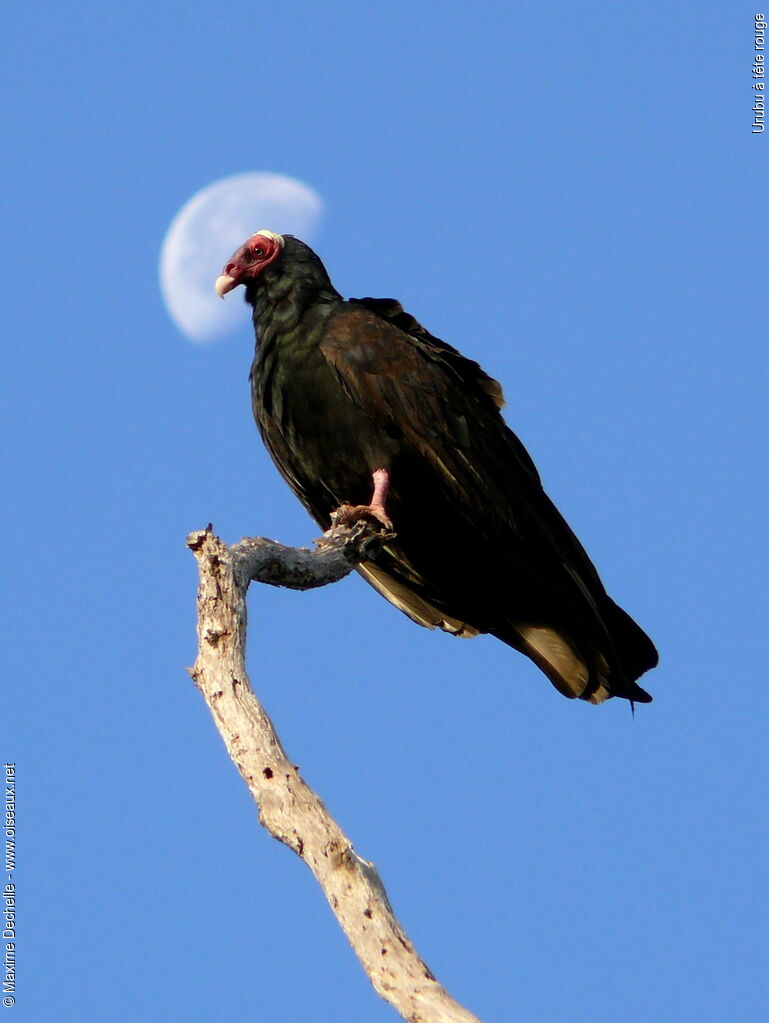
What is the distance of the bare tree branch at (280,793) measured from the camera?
10.8 feet

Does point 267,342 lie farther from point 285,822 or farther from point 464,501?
point 285,822

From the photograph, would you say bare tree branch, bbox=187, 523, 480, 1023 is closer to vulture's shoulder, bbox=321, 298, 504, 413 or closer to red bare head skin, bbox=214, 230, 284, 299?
vulture's shoulder, bbox=321, 298, 504, 413

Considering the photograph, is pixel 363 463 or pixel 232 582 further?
pixel 363 463

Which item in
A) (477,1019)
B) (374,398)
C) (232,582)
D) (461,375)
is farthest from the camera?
(461,375)

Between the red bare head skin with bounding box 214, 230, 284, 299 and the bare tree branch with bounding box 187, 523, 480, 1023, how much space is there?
6.17 feet

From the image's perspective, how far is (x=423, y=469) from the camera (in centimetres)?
549

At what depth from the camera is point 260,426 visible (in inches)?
225

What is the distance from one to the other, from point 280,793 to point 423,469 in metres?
2.06

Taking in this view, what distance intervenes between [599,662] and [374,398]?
54.8 inches

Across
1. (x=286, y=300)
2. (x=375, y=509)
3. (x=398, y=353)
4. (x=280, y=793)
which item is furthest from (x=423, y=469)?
(x=280, y=793)

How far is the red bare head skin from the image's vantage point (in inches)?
235

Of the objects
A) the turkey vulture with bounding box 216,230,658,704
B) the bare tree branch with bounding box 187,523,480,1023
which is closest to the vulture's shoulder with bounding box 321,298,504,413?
the turkey vulture with bounding box 216,230,658,704

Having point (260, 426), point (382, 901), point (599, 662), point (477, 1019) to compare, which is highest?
point (260, 426)

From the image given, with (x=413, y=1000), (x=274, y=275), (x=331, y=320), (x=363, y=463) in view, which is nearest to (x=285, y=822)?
(x=413, y=1000)
